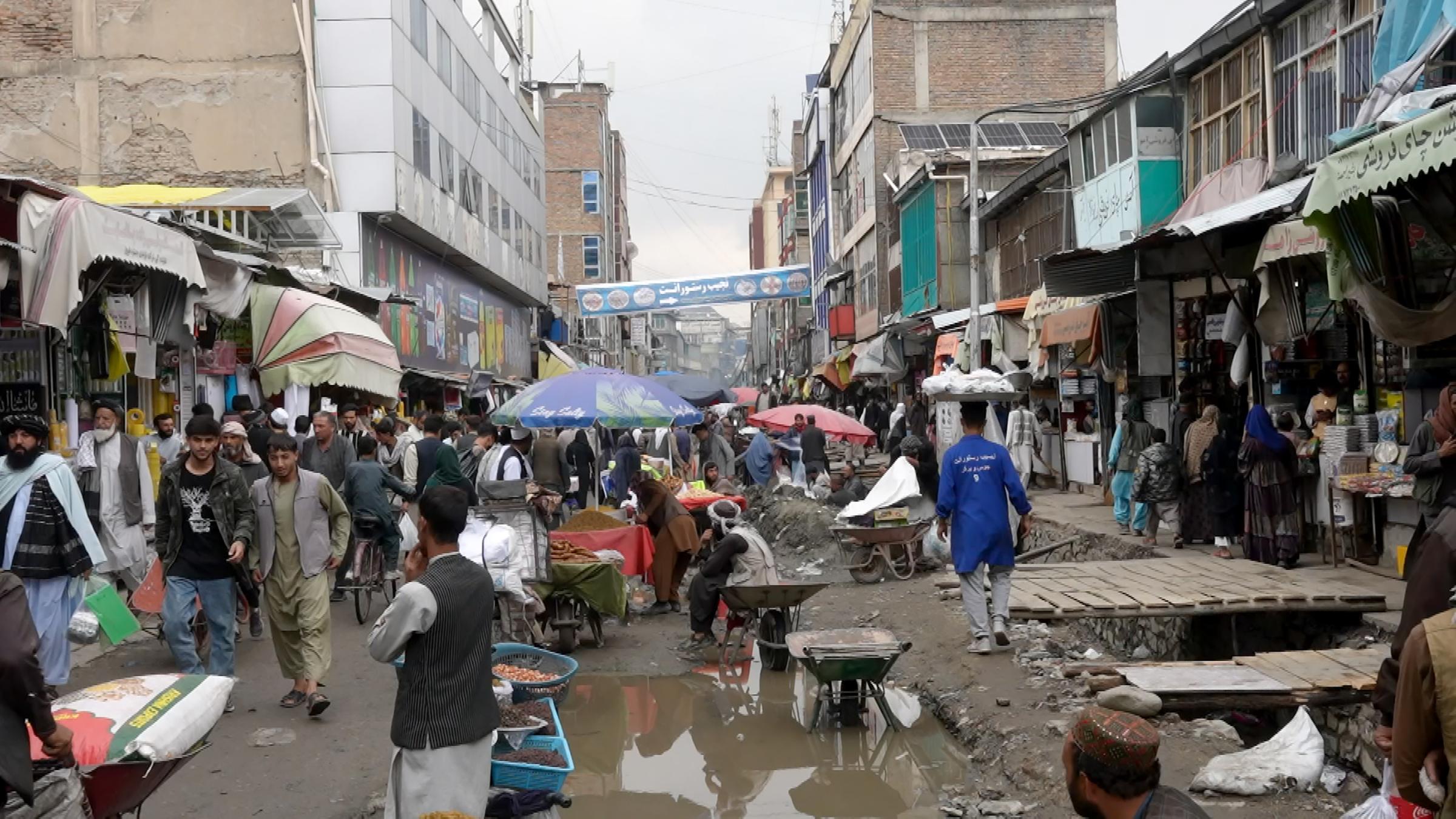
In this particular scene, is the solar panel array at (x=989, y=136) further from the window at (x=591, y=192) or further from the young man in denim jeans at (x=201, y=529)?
the window at (x=591, y=192)

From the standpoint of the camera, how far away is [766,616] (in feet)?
34.4

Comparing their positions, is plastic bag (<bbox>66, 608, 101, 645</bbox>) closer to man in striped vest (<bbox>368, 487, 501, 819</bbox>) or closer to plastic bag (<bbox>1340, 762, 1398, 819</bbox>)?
man in striped vest (<bbox>368, 487, 501, 819</bbox>)

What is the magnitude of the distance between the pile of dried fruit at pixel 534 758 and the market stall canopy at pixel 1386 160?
5.67 meters

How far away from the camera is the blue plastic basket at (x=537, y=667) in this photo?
7.24 m

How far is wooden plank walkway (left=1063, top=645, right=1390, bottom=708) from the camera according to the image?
7215mm

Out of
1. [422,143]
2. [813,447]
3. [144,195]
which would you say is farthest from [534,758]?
[422,143]

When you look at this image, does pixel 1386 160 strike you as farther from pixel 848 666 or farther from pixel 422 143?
pixel 422 143

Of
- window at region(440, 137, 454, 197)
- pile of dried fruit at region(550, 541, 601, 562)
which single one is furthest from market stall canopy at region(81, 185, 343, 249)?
window at region(440, 137, 454, 197)

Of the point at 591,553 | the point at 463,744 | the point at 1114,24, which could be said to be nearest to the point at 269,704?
the point at 591,553

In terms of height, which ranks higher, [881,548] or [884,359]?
[884,359]

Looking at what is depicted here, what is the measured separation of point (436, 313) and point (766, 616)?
21.3 metres

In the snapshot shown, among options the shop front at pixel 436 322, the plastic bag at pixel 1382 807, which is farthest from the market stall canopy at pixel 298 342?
the plastic bag at pixel 1382 807

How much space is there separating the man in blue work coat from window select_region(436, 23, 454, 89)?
2146 cm

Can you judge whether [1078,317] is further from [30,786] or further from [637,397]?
[30,786]
